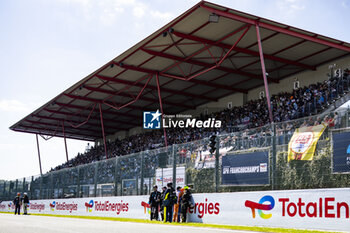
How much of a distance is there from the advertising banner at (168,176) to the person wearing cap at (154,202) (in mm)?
469

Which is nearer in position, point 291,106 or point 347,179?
point 347,179

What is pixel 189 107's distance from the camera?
44844 millimetres

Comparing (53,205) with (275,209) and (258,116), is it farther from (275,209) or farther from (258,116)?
(275,209)

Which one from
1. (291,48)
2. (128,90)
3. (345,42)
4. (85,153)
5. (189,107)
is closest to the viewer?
(345,42)

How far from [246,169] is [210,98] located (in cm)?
2718

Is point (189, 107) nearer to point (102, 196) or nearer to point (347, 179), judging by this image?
point (102, 196)

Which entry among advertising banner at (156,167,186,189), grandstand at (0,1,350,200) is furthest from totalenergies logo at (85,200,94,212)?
advertising banner at (156,167,186,189)

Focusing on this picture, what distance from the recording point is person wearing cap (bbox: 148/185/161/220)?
18.5m

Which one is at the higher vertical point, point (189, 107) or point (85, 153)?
point (189, 107)

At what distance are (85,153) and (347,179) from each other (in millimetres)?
51543

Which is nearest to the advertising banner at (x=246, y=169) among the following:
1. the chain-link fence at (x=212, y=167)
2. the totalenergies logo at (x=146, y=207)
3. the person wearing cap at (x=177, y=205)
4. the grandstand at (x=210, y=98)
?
the chain-link fence at (x=212, y=167)

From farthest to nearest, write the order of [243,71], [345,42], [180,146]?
[243,71] → [345,42] → [180,146]

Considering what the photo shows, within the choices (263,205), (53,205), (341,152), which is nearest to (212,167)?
(263,205)

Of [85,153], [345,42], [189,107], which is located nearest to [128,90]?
[189,107]
